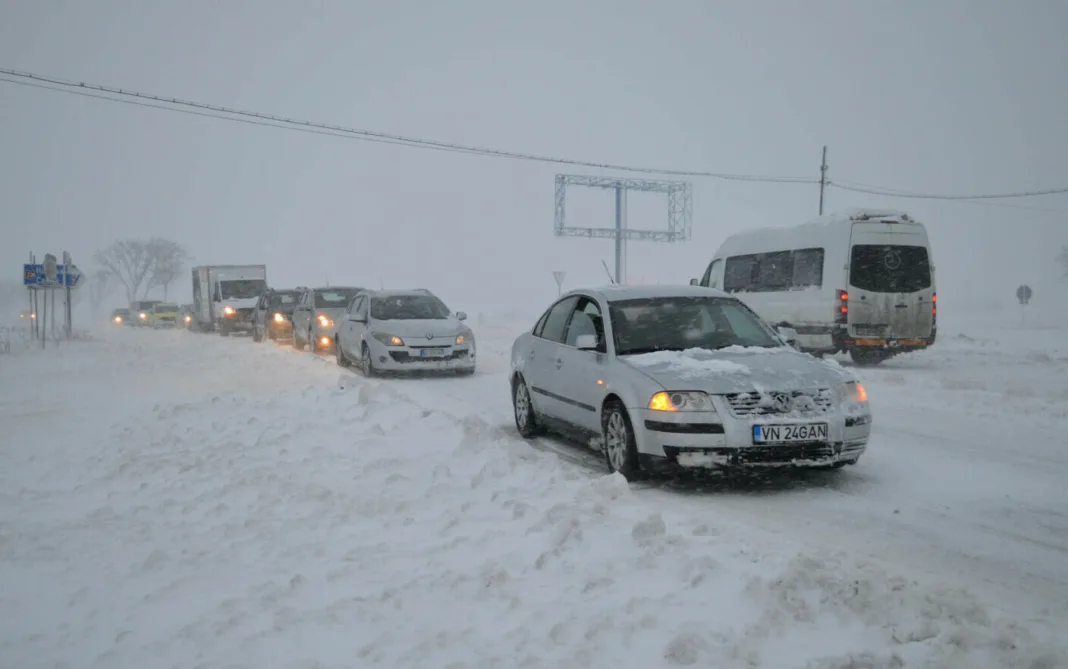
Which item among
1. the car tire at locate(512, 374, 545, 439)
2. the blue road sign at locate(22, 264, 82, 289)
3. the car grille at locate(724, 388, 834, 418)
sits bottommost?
the car tire at locate(512, 374, 545, 439)

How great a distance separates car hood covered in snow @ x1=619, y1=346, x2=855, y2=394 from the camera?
6219 millimetres

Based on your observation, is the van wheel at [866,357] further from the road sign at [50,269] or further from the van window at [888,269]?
the road sign at [50,269]

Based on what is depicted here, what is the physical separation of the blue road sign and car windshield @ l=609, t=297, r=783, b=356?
25901mm

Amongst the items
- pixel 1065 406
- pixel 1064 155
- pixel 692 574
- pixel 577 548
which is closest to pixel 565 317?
pixel 577 548

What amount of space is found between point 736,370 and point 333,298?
708 inches

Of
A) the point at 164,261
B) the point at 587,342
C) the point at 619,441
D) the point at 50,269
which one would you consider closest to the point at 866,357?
the point at 587,342

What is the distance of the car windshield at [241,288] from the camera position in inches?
1416

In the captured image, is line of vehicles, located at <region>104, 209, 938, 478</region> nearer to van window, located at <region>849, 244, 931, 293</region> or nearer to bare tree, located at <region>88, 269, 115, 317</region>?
van window, located at <region>849, 244, 931, 293</region>

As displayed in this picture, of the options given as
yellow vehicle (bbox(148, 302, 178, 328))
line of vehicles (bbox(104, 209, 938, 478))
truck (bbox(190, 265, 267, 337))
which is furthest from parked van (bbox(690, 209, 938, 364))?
yellow vehicle (bbox(148, 302, 178, 328))

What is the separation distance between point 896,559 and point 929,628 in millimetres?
1313

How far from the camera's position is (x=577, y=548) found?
4613mm

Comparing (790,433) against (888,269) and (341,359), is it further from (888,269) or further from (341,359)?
(341,359)

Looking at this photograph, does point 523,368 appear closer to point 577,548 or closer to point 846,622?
point 577,548

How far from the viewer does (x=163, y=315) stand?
184ft
